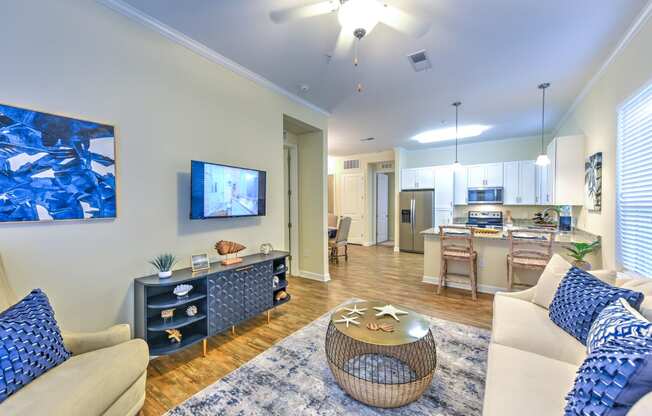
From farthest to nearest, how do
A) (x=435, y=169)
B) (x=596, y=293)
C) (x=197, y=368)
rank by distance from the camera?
(x=435, y=169) → (x=197, y=368) → (x=596, y=293)

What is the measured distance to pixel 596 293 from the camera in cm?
161

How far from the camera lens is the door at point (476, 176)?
620 centimetres

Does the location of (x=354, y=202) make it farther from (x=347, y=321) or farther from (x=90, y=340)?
(x=90, y=340)

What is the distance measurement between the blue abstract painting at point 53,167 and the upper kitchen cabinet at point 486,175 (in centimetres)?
680

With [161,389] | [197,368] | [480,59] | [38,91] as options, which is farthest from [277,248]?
[480,59]

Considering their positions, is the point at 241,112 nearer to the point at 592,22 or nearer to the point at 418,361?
the point at 418,361

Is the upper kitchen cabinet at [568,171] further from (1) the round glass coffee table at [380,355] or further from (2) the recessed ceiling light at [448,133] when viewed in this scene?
(1) the round glass coffee table at [380,355]

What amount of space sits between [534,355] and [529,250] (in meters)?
2.46

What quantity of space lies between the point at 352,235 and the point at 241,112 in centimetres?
585

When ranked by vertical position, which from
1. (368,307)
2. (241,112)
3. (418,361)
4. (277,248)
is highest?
(241,112)

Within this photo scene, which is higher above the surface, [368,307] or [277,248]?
[277,248]

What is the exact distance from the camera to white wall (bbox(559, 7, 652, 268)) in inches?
84.2

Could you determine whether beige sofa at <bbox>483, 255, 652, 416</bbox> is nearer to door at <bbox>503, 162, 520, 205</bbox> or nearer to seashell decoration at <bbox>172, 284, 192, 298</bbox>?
seashell decoration at <bbox>172, 284, 192, 298</bbox>

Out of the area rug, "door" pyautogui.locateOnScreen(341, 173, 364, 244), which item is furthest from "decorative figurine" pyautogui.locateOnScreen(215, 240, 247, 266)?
"door" pyautogui.locateOnScreen(341, 173, 364, 244)
